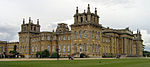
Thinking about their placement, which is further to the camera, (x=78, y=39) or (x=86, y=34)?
(x=78, y=39)

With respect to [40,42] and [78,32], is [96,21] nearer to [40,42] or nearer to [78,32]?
[78,32]

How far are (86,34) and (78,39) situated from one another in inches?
124

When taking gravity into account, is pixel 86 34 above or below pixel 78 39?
above

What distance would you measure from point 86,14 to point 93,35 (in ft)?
21.6

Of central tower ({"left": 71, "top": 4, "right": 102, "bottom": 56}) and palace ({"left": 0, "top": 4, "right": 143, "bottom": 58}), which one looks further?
palace ({"left": 0, "top": 4, "right": 143, "bottom": 58})

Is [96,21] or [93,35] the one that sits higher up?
[96,21]

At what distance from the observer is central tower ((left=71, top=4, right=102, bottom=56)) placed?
62.6m

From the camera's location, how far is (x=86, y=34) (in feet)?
206

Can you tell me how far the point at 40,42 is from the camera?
258ft

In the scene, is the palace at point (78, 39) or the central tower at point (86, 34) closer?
the central tower at point (86, 34)

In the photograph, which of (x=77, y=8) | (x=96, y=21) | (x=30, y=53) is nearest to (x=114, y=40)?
(x=96, y=21)

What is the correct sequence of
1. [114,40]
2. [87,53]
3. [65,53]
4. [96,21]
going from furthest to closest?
[114,40]
[65,53]
[96,21]
[87,53]

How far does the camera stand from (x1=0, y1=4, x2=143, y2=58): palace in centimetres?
6322

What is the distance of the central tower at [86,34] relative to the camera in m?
62.6
